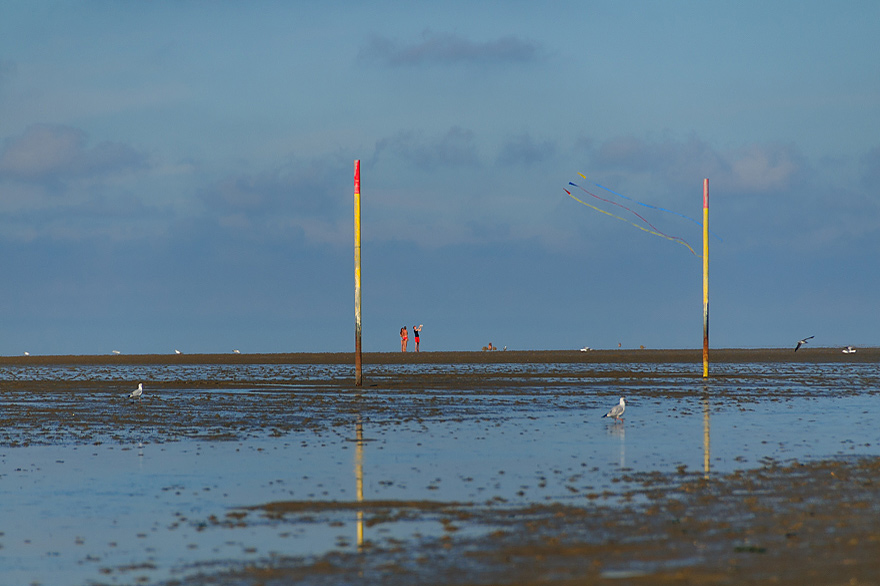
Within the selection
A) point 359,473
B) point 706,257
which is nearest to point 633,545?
point 359,473

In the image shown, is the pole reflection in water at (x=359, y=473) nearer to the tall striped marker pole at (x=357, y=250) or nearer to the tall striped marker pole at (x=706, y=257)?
the tall striped marker pole at (x=357, y=250)

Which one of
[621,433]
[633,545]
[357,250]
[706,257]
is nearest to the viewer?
[633,545]

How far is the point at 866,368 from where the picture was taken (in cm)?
6222

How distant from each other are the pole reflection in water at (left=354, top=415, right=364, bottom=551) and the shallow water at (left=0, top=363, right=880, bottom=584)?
0.05 m

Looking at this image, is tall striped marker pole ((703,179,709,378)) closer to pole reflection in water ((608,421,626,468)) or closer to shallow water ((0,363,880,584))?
shallow water ((0,363,880,584))

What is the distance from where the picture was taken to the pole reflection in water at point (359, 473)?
1331 centimetres

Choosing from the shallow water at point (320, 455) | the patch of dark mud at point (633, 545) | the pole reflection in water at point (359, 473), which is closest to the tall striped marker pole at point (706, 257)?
the shallow water at point (320, 455)

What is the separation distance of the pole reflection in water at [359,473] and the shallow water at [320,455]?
1.9 inches

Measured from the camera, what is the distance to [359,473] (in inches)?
733

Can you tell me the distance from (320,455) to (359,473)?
2917 mm

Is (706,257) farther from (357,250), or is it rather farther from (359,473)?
(359,473)

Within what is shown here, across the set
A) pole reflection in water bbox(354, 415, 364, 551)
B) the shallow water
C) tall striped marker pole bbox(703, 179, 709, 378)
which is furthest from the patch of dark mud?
tall striped marker pole bbox(703, 179, 709, 378)

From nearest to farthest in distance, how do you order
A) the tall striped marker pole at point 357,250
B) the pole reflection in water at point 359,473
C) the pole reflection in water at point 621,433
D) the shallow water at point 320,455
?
the shallow water at point 320,455
the pole reflection in water at point 359,473
the pole reflection in water at point 621,433
the tall striped marker pole at point 357,250

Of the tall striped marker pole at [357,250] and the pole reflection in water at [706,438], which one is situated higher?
the tall striped marker pole at [357,250]
